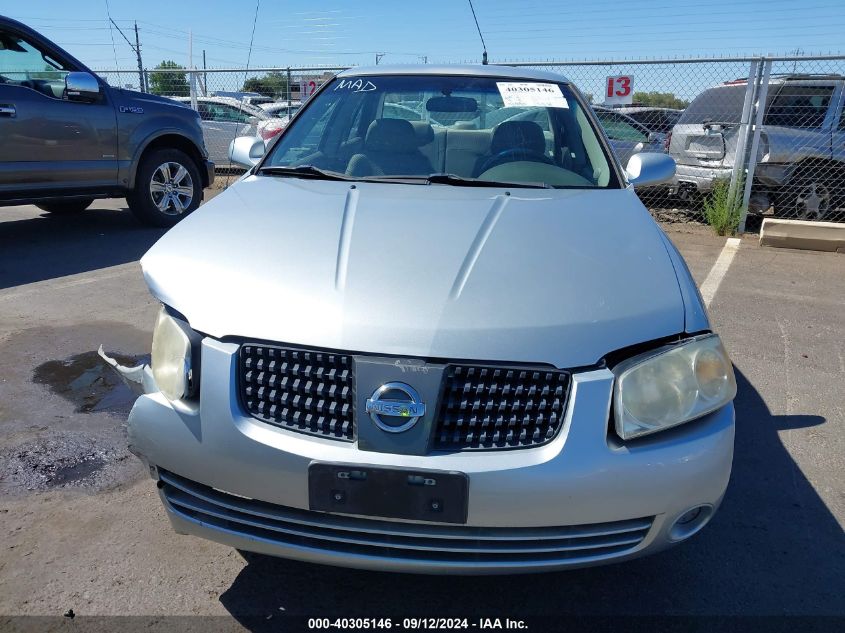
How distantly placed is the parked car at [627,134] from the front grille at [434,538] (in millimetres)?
8470

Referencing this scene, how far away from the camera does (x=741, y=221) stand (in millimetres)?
8211

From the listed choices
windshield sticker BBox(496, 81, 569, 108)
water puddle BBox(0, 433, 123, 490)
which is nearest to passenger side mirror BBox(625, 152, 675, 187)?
windshield sticker BBox(496, 81, 569, 108)

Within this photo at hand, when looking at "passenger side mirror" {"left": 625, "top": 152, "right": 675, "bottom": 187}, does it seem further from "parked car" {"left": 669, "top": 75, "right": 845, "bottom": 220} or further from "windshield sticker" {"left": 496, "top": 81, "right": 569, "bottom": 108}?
"parked car" {"left": 669, "top": 75, "right": 845, "bottom": 220}

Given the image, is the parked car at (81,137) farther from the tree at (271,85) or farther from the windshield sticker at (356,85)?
the tree at (271,85)

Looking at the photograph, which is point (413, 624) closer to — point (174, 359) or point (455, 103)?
point (174, 359)

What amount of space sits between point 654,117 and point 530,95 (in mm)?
7546

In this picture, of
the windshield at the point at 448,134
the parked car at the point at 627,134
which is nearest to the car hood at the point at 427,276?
the windshield at the point at 448,134

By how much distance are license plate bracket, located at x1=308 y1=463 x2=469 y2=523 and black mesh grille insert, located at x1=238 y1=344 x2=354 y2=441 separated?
0.34 feet

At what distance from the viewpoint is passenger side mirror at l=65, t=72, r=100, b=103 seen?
6.26 metres

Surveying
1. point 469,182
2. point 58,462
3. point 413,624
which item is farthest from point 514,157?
point 58,462

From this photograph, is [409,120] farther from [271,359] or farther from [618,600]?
[618,600]

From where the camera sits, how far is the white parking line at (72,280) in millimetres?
5422

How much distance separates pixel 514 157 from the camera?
327cm

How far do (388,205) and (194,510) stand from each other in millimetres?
1251
